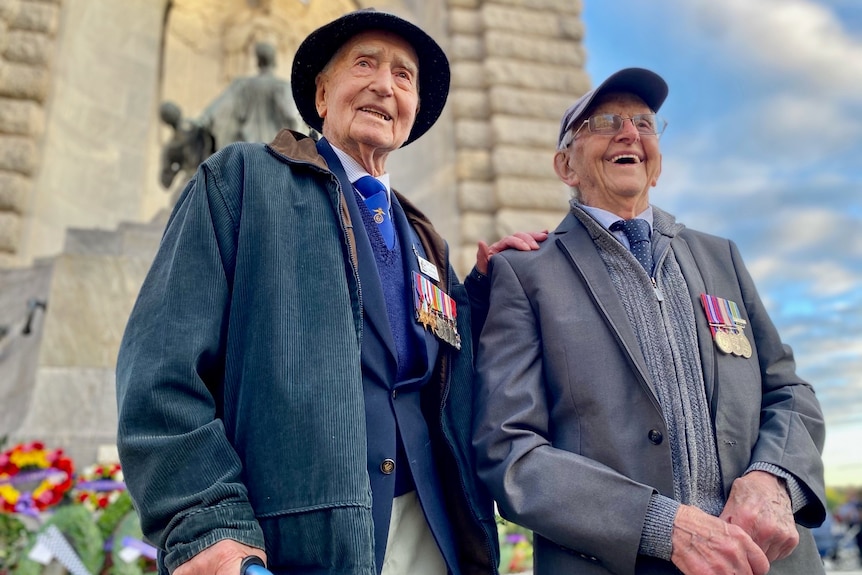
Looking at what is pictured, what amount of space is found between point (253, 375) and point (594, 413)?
0.70 metres

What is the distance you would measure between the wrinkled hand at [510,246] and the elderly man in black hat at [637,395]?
0.04 meters

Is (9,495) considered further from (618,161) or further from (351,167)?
(618,161)

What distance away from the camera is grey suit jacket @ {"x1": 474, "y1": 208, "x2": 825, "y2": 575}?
1.31 m

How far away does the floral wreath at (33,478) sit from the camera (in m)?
3.01

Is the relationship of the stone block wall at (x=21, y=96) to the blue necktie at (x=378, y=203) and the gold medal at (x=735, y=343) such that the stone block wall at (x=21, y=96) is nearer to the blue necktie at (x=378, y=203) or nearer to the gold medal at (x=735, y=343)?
the blue necktie at (x=378, y=203)

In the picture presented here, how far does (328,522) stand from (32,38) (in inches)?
284

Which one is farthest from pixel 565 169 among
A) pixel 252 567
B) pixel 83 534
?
pixel 83 534

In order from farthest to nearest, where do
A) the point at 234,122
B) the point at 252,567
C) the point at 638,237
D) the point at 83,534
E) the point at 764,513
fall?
the point at 234,122
the point at 83,534
the point at 638,237
the point at 764,513
the point at 252,567

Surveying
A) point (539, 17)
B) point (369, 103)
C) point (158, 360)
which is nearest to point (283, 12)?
point (539, 17)

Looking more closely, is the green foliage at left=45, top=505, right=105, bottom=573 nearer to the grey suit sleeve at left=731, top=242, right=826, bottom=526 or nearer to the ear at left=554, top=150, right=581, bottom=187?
the ear at left=554, top=150, right=581, bottom=187

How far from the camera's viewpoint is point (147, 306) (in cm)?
117

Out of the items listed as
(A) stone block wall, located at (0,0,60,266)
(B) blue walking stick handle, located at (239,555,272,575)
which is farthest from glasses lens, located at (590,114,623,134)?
(A) stone block wall, located at (0,0,60,266)

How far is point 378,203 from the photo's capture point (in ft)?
5.05

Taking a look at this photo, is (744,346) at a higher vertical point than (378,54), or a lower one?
lower
